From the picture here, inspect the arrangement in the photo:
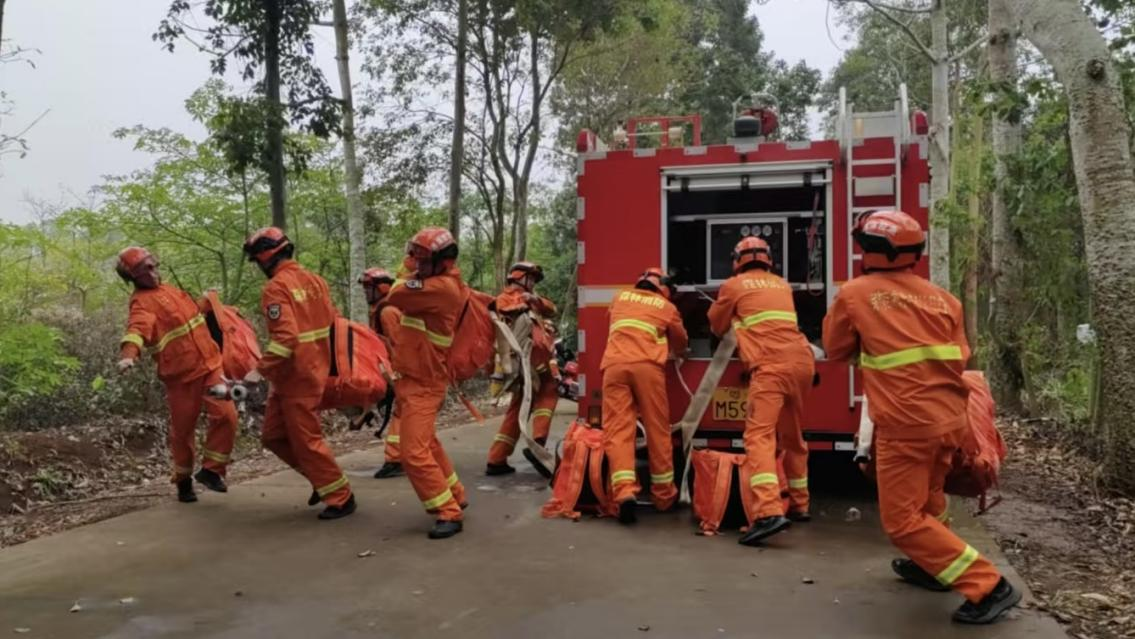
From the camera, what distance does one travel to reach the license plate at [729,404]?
20.9 feet

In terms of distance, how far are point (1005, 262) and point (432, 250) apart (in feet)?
25.7

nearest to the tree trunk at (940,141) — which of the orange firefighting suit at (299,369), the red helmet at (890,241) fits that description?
the red helmet at (890,241)

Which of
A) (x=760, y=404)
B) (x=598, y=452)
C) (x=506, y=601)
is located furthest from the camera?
(x=598, y=452)

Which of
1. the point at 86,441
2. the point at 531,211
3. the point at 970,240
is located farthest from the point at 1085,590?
the point at 531,211

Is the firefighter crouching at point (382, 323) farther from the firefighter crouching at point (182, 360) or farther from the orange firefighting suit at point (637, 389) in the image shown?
the orange firefighting suit at point (637, 389)

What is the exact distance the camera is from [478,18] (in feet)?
54.9

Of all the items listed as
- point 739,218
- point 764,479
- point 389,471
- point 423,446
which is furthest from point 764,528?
point 389,471

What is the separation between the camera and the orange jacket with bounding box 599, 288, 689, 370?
19.3 feet

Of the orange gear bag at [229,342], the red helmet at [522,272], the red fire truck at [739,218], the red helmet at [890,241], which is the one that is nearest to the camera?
the red helmet at [890,241]

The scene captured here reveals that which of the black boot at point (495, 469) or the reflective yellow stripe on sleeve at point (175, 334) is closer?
the reflective yellow stripe on sleeve at point (175, 334)

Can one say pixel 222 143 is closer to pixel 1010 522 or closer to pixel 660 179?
pixel 660 179

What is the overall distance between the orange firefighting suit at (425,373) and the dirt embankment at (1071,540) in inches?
→ 127

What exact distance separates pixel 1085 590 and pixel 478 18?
14.7 m

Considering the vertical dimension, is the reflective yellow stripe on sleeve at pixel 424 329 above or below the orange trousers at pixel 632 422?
above
